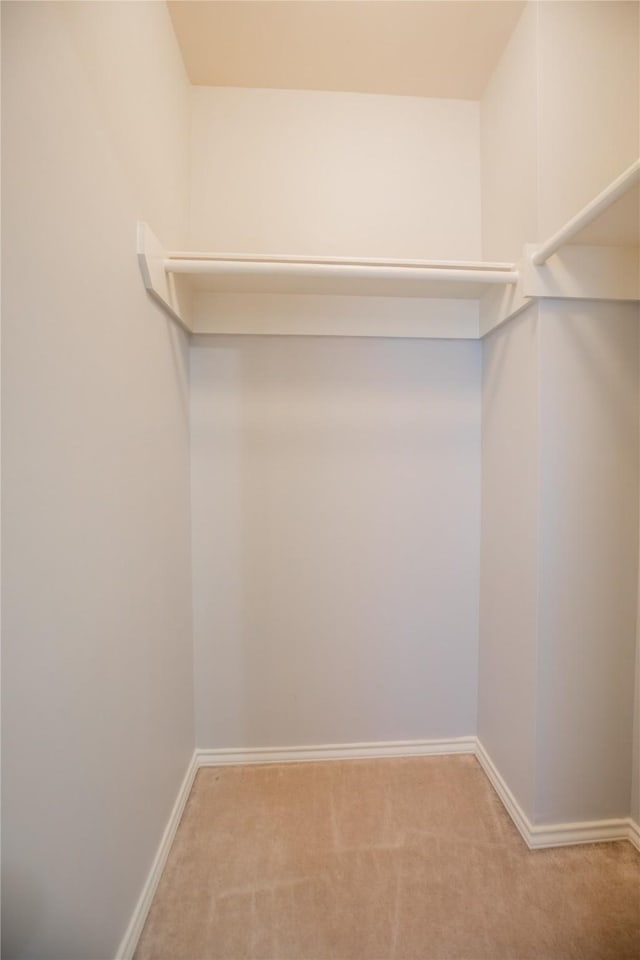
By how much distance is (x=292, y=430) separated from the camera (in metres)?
1.61

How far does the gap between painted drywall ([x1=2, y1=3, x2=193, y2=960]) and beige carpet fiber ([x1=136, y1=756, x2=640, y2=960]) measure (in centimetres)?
22

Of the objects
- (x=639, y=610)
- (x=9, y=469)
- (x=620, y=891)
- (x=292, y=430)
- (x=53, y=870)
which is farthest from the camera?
(x=292, y=430)

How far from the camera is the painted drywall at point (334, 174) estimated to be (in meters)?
1.54

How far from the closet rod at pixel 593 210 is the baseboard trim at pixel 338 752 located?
198 cm

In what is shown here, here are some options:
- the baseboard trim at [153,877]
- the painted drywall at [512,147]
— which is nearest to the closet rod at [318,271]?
the painted drywall at [512,147]

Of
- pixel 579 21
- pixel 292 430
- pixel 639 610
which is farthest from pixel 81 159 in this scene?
pixel 639 610

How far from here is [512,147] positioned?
1.36 meters

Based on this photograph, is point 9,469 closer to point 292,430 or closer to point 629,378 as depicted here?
point 292,430

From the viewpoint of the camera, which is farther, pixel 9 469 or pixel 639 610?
pixel 639 610

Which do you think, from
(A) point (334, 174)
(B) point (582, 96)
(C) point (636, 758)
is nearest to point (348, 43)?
(A) point (334, 174)

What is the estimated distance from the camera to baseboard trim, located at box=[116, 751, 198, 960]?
38.4 inches

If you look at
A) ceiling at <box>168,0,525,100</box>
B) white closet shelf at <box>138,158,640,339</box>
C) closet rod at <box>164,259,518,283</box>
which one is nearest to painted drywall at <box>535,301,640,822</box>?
white closet shelf at <box>138,158,640,339</box>

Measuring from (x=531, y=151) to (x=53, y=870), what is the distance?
2.28 meters

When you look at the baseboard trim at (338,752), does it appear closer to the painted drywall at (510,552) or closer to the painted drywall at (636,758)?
the painted drywall at (510,552)
